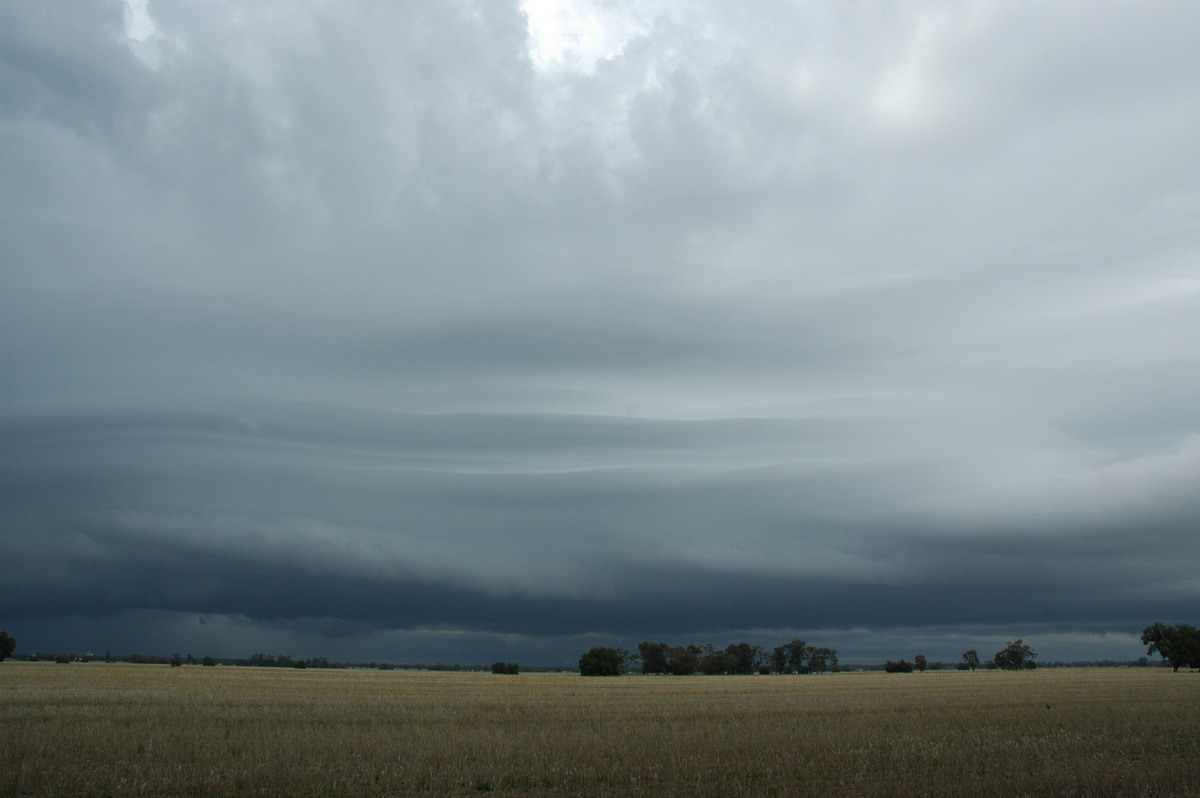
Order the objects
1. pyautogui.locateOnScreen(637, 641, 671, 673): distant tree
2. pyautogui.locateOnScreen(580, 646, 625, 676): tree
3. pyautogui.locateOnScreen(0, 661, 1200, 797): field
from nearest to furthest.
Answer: pyautogui.locateOnScreen(0, 661, 1200, 797): field, pyautogui.locateOnScreen(580, 646, 625, 676): tree, pyautogui.locateOnScreen(637, 641, 671, 673): distant tree

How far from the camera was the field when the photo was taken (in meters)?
16.8

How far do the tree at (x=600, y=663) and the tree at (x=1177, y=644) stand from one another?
8185 cm

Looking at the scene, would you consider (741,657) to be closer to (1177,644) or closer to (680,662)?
(680,662)

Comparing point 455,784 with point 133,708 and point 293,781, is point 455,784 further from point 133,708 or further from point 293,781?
point 133,708

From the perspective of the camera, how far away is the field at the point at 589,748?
16797 millimetres

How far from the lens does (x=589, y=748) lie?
2186 cm

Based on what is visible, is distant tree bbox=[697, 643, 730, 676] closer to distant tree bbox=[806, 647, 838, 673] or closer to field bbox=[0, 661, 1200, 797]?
distant tree bbox=[806, 647, 838, 673]

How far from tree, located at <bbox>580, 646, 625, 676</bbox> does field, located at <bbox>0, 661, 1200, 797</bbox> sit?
244ft

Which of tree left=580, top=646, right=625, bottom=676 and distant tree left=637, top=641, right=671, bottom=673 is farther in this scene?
distant tree left=637, top=641, right=671, bottom=673

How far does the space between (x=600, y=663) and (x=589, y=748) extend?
9171 cm

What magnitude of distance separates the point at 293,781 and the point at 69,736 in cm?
985

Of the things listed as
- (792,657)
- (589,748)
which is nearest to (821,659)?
(792,657)

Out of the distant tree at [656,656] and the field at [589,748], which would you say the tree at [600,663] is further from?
the field at [589,748]

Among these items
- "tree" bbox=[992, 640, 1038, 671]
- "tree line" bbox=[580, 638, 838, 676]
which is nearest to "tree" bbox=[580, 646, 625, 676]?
"tree line" bbox=[580, 638, 838, 676]
